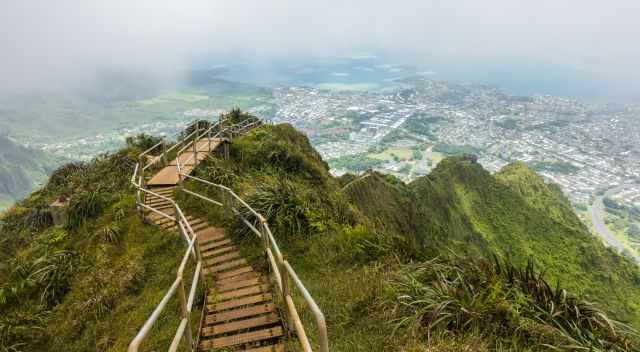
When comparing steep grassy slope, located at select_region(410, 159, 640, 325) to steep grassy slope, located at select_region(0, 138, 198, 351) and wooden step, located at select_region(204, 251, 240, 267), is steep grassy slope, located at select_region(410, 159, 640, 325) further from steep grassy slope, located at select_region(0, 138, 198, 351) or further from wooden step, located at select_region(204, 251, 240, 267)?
steep grassy slope, located at select_region(0, 138, 198, 351)

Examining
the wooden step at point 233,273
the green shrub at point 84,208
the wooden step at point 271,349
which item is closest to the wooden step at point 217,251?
the wooden step at point 233,273

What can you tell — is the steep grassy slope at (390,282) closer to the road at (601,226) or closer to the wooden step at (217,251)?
the wooden step at (217,251)

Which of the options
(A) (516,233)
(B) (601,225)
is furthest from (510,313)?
(B) (601,225)

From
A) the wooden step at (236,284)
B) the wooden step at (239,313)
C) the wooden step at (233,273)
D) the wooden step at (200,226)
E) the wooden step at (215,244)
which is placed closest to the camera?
the wooden step at (239,313)

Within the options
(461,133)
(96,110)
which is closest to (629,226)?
(461,133)

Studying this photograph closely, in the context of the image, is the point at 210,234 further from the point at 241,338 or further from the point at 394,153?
the point at 394,153

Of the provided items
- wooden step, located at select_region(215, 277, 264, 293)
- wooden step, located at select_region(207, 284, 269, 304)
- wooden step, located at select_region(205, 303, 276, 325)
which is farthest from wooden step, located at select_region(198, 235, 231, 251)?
wooden step, located at select_region(205, 303, 276, 325)
